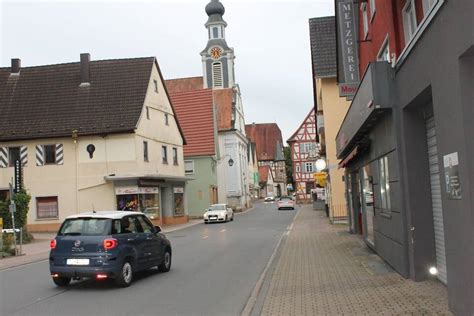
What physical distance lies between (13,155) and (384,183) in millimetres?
30115

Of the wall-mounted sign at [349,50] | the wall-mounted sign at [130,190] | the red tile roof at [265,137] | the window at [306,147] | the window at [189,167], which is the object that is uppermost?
the red tile roof at [265,137]

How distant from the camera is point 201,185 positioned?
56000 mm

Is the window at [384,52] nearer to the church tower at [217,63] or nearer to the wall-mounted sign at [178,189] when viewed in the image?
the wall-mounted sign at [178,189]

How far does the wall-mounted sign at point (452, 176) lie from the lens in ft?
22.6

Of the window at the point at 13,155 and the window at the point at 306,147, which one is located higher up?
the window at the point at 306,147

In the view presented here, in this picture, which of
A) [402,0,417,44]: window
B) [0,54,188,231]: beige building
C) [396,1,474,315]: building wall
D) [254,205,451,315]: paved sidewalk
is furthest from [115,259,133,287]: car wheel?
[0,54,188,231]: beige building

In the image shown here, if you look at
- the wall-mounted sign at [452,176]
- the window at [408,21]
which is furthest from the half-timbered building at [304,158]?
the wall-mounted sign at [452,176]

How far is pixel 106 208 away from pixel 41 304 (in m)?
26.0

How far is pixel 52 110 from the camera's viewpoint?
3769cm

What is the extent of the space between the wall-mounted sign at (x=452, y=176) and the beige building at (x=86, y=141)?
28905 millimetres

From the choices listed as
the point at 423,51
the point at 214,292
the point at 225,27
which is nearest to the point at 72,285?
the point at 214,292

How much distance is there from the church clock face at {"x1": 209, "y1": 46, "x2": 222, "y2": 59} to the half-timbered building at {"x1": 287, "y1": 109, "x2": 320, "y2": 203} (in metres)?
16.0

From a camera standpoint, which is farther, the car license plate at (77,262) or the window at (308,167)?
the window at (308,167)

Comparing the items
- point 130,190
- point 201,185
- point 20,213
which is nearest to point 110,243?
point 20,213
